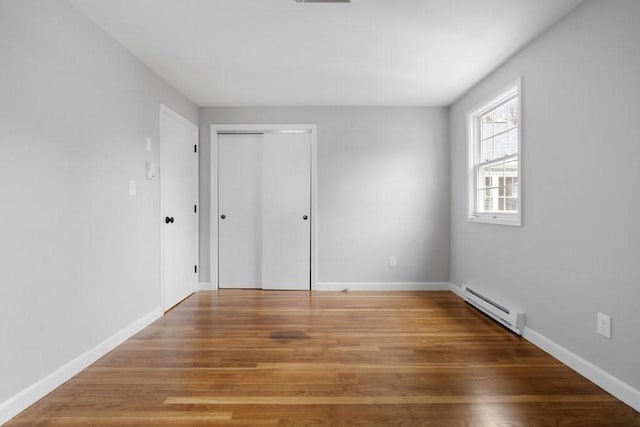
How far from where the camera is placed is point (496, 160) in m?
3.24

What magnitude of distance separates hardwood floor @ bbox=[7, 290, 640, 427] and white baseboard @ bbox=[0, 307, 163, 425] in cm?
5

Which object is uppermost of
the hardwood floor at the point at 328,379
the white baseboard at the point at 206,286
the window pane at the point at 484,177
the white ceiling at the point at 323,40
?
the white ceiling at the point at 323,40

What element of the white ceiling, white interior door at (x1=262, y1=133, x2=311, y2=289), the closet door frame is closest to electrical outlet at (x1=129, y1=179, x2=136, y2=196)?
the white ceiling

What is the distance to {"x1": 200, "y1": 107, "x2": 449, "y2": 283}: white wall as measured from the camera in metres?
4.30

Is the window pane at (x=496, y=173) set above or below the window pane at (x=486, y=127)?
below

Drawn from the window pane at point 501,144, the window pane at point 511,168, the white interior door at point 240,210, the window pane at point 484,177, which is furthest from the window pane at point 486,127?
the white interior door at point 240,210

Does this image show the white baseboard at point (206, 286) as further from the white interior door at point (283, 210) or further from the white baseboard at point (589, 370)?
the white baseboard at point (589, 370)

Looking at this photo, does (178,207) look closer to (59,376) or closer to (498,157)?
(59,376)

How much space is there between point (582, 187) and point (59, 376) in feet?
11.4

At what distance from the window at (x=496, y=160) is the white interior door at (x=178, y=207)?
328 cm

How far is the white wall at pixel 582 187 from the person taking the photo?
1813 millimetres

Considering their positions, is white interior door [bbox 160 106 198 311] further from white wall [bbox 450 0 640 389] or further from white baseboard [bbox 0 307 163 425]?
white wall [bbox 450 0 640 389]

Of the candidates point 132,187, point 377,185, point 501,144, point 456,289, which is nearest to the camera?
point 132,187

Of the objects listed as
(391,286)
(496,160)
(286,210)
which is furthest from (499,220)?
(286,210)
